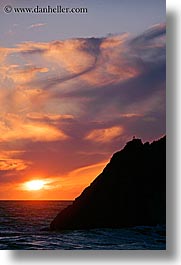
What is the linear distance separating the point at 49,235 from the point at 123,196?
0.30m

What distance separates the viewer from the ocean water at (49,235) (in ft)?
6.86

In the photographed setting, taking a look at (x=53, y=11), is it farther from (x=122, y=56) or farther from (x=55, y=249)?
(x=55, y=249)

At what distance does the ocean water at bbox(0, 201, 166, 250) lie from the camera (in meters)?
2.09

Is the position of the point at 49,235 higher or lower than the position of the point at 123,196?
lower

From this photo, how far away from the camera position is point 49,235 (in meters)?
2.11

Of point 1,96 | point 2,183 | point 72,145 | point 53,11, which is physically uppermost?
point 53,11

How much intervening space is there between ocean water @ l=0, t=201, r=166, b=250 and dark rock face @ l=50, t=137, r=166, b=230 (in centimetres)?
3

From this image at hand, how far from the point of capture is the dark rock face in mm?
2107

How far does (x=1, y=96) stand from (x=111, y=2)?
1.69ft

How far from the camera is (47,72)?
6.99 ft

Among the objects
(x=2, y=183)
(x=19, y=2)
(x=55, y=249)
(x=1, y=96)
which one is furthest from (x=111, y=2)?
(x=55, y=249)

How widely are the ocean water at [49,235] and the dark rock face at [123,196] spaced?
0.03m

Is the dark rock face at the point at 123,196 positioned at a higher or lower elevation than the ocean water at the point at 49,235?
higher

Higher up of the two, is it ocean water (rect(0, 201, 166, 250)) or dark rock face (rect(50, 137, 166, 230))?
dark rock face (rect(50, 137, 166, 230))
